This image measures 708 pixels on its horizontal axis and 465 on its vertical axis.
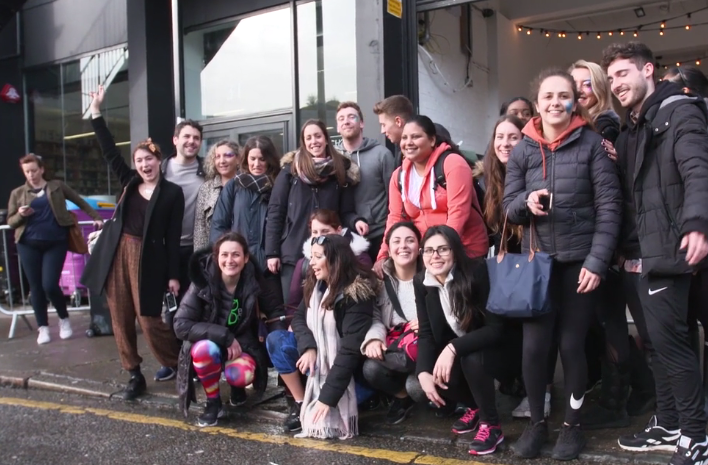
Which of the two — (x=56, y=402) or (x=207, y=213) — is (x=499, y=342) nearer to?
(x=207, y=213)

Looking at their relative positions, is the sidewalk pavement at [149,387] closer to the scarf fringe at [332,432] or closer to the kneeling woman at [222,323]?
the scarf fringe at [332,432]

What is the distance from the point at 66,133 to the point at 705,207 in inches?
418

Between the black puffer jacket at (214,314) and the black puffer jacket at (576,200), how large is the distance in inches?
76.7

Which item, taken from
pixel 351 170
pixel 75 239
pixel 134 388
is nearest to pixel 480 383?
pixel 351 170

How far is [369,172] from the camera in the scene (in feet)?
17.7

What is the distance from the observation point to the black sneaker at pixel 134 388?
536cm

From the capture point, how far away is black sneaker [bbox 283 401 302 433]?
4.47m

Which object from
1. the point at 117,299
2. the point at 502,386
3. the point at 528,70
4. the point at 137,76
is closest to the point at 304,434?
the point at 502,386

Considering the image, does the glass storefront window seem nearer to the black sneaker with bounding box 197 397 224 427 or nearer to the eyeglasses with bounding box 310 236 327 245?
the black sneaker with bounding box 197 397 224 427

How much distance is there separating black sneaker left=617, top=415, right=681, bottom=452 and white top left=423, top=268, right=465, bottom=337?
41.2 inches

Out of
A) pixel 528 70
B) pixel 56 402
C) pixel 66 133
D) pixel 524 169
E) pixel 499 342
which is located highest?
pixel 528 70

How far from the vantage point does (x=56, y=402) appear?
5.49 metres

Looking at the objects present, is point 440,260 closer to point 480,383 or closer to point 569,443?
point 480,383

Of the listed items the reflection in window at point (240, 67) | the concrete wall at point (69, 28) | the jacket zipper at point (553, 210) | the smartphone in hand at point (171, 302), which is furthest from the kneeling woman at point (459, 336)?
the concrete wall at point (69, 28)
